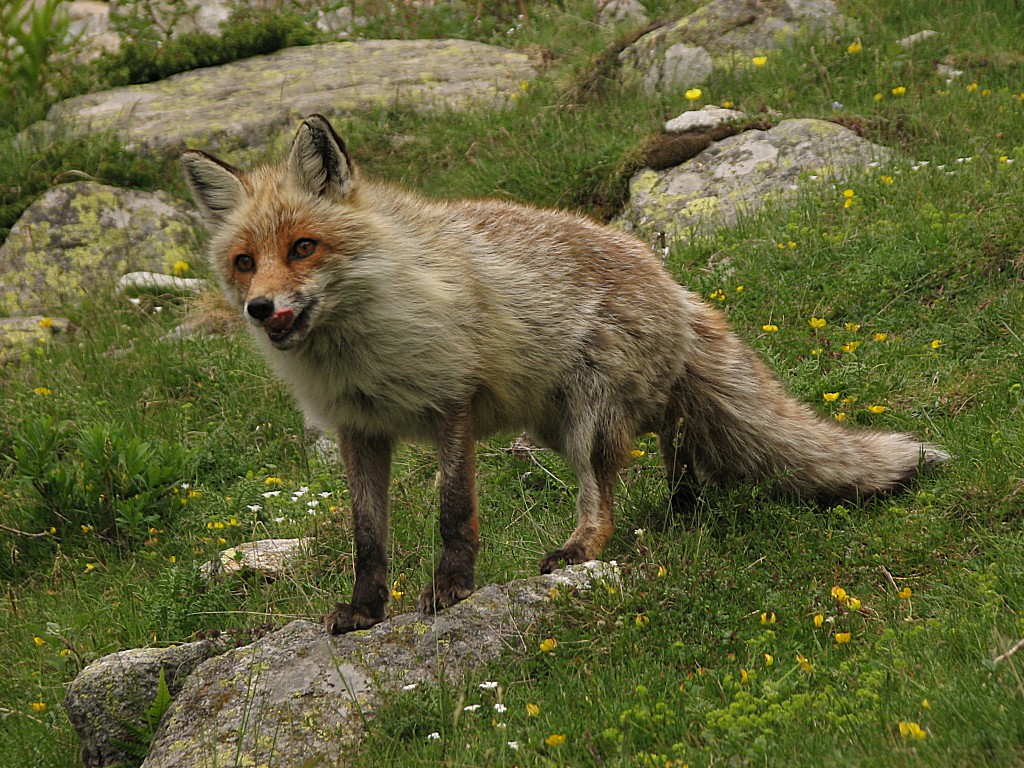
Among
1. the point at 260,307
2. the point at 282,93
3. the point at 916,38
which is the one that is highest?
the point at 260,307

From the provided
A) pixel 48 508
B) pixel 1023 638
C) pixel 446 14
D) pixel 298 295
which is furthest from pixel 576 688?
pixel 446 14

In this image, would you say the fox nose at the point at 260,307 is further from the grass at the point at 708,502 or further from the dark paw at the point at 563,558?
the dark paw at the point at 563,558

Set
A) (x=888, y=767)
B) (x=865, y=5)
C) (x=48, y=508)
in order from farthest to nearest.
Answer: (x=865, y=5), (x=48, y=508), (x=888, y=767)

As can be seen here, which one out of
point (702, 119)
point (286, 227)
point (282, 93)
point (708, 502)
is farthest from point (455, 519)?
point (282, 93)

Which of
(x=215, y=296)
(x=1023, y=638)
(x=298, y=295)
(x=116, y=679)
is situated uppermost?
(x=298, y=295)

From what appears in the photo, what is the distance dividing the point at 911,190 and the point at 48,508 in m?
6.53

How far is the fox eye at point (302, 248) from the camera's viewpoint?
492cm

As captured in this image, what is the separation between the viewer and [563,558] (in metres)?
5.39

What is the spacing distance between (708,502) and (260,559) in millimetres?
2562

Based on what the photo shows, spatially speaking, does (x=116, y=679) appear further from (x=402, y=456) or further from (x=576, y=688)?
(x=402, y=456)

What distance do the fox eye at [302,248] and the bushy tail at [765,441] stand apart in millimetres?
2179

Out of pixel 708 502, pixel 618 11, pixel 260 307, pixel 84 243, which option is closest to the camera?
pixel 260 307

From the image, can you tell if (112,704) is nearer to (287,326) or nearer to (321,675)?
(321,675)

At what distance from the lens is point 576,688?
14.3ft
